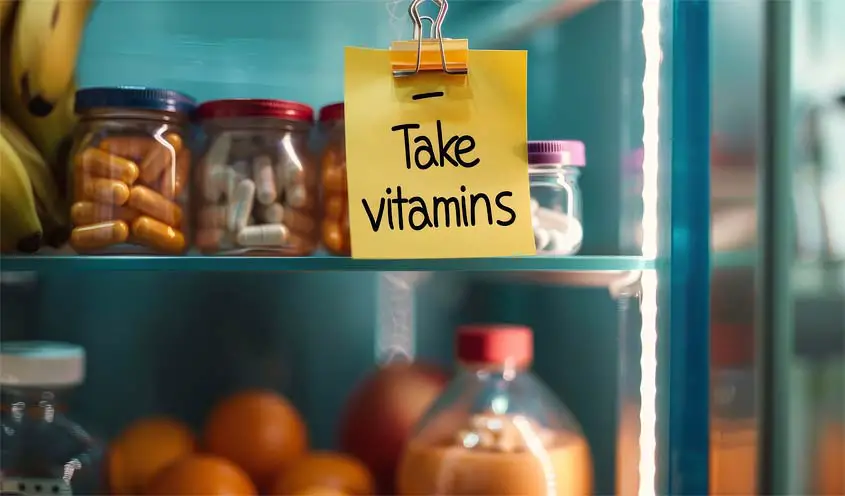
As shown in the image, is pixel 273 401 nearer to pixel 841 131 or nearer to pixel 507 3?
pixel 507 3

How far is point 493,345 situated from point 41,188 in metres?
0.47

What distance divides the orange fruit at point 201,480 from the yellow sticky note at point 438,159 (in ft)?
0.90

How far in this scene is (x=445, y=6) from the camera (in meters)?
0.68

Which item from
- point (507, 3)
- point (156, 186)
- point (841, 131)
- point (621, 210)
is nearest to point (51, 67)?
point (156, 186)

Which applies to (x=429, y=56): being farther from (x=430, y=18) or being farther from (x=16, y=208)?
(x=16, y=208)

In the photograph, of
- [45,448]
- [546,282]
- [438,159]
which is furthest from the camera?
[546,282]

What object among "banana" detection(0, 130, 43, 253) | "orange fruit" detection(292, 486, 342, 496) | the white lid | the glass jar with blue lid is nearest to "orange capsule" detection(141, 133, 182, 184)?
the glass jar with blue lid

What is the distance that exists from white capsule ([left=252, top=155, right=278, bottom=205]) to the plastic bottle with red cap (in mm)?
237

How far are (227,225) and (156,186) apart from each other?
0.25ft

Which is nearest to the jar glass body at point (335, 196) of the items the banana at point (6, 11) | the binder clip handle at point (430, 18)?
the binder clip handle at point (430, 18)

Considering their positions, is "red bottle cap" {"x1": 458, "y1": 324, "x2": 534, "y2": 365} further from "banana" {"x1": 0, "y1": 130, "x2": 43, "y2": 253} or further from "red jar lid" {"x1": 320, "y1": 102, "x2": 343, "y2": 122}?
"banana" {"x1": 0, "y1": 130, "x2": 43, "y2": 253}

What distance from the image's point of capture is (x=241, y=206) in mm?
678

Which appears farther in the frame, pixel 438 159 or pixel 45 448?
pixel 45 448

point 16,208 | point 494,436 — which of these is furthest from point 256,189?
point 494,436
